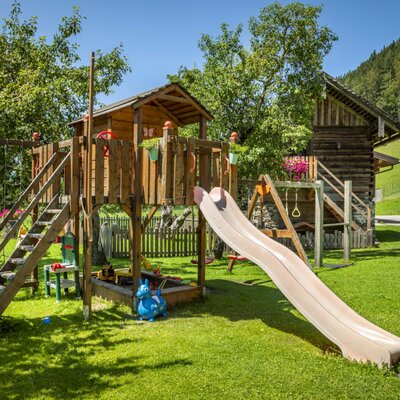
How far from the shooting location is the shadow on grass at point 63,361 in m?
5.03

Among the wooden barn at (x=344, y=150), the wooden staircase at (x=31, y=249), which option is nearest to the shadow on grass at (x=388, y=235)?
the wooden barn at (x=344, y=150)

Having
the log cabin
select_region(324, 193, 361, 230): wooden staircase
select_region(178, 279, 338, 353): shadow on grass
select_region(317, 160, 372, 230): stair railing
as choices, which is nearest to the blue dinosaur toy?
select_region(178, 279, 338, 353): shadow on grass

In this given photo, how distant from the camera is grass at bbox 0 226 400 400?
5008 millimetres

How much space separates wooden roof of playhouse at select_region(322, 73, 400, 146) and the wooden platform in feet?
47.0

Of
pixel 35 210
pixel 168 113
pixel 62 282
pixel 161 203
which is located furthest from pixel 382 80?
pixel 62 282

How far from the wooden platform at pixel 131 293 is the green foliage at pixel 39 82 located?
4.94m

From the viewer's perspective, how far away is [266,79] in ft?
54.1

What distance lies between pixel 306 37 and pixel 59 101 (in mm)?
9671

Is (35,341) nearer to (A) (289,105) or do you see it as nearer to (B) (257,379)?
(B) (257,379)

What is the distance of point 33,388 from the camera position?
502 centimetres

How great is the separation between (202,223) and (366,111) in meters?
15.6

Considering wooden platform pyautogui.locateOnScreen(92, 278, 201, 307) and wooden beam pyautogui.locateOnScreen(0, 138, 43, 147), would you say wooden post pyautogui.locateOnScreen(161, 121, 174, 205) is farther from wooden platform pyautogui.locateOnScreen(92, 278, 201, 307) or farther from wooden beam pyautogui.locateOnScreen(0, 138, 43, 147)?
wooden beam pyautogui.locateOnScreen(0, 138, 43, 147)

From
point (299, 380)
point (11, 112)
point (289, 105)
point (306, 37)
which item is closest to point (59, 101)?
point (11, 112)

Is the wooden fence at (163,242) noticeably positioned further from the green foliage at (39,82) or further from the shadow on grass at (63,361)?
the shadow on grass at (63,361)
